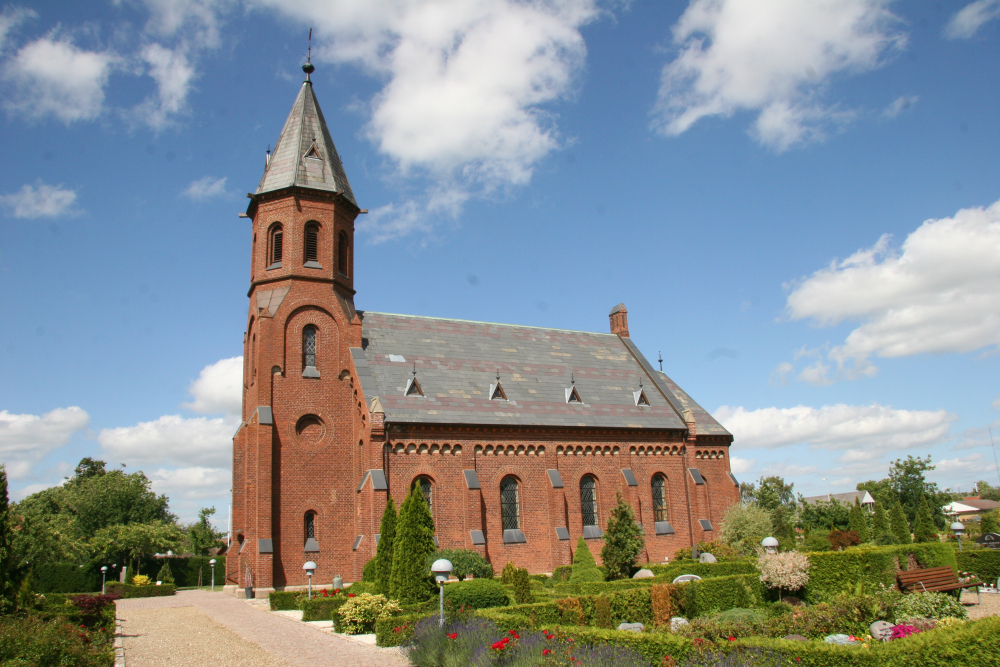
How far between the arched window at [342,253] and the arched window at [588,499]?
51.3 feet

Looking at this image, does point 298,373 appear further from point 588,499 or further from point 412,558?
point 588,499

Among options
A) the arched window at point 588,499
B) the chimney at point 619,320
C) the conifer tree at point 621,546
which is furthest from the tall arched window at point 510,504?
the chimney at point 619,320

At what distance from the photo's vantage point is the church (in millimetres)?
28406

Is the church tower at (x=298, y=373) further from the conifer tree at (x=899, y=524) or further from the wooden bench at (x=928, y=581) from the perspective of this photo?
the conifer tree at (x=899, y=524)

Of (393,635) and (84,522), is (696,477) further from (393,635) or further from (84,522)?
(84,522)

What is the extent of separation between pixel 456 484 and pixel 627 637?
18.4 metres

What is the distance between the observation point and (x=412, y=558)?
1909cm

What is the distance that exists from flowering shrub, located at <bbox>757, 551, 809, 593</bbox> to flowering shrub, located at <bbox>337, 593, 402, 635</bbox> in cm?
1110

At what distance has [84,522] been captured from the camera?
5978 centimetres

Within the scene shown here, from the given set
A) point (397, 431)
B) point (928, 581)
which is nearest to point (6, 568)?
point (397, 431)

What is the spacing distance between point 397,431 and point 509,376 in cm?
768

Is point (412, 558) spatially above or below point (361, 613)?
above

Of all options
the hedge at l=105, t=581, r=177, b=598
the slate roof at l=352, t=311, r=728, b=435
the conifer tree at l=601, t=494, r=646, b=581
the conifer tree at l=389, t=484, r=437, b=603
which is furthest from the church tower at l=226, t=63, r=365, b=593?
the hedge at l=105, t=581, r=177, b=598

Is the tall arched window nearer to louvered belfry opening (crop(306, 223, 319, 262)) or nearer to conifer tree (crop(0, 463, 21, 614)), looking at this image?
louvered belfry opening (crop(306, 223, 319, 262))
